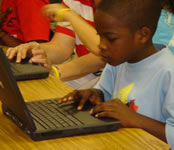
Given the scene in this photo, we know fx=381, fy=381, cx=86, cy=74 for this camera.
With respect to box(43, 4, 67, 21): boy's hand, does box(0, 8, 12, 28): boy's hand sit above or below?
below

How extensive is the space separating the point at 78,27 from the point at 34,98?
56cm

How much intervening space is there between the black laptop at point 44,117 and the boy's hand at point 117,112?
0.05ft

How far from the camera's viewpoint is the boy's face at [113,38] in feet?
4.00

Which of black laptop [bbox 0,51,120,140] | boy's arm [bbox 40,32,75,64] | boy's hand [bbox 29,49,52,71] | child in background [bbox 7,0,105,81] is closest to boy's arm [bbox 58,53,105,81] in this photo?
child in background [bbox 7,0,105,81]

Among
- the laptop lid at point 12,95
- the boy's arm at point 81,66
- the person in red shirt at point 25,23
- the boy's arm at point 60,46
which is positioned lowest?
the boy's arm at point 81,66

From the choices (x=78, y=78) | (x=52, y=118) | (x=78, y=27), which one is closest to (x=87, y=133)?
(x=52, y=118)

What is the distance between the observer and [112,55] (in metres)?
1.24

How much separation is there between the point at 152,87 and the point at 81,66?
746mm

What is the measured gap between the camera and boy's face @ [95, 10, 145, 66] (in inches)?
47.9

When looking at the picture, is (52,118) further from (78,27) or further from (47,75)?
(78,27)

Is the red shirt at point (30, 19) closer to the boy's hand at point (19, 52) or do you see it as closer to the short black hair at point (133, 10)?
the boy's hand at point (19, 52)

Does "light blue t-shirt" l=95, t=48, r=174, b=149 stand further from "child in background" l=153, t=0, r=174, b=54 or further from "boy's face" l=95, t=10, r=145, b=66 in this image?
"child in background" l=153, t=0, r=174, b=54

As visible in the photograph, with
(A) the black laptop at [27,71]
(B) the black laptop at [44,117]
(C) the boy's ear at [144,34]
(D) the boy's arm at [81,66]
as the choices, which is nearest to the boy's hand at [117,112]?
(B) the black laptop at [44,117]

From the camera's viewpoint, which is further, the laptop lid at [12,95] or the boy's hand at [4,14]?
the boy's hand at [4,14]
